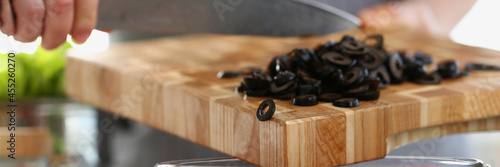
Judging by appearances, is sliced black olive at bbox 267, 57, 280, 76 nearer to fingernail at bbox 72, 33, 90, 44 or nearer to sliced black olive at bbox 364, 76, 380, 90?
sliced black olive at bbox 364, 76, 380, 90

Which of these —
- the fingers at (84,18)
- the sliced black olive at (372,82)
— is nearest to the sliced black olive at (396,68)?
the sliced black olive at (372,82)

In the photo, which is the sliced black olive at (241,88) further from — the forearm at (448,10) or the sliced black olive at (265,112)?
the forearm at (448,10)

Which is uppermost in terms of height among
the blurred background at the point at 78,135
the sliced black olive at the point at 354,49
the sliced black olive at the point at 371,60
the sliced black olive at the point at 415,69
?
the sliced black olive at the point at 354,49

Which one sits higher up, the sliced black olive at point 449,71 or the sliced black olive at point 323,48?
the sliced black olive at point 323,48

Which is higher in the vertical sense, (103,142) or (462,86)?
(462,86)

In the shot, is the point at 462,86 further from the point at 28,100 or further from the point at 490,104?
the point at 28,100

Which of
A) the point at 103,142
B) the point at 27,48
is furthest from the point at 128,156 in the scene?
the point at 27,48
